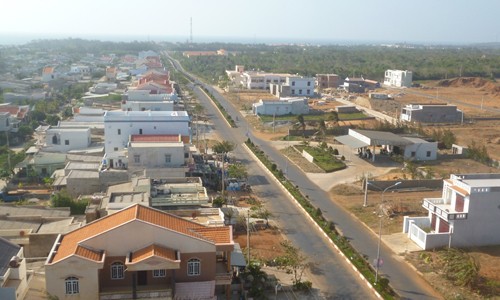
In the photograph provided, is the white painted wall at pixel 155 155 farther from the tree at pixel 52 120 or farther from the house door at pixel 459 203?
the tree at pixel 52 120

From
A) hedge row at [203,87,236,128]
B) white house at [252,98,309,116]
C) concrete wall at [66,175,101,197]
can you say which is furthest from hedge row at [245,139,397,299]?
white house at [252,98,309,116]

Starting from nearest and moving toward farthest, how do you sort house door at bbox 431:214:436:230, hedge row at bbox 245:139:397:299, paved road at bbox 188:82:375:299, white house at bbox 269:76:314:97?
1. hedge row at bbox 245:139:397:299
2. paved road at bbox 188:82:375:299
3. house door at bbox 431:214:436:230
4. white house at bbox 269:76:314:97

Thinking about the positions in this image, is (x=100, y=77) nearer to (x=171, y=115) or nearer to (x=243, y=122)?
(x=243, y=122)

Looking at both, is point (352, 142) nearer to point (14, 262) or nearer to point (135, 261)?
point (135, 261)

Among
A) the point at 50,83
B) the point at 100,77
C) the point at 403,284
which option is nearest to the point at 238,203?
the point at 403,284

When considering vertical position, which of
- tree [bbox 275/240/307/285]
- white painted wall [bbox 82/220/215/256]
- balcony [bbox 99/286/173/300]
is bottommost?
tree [bbox 275/240/307/285]

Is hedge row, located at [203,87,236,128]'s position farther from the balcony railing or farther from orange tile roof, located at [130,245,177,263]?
the balcony railing

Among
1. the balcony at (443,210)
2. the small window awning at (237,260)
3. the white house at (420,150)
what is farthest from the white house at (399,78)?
the small window awning at (237,260)
